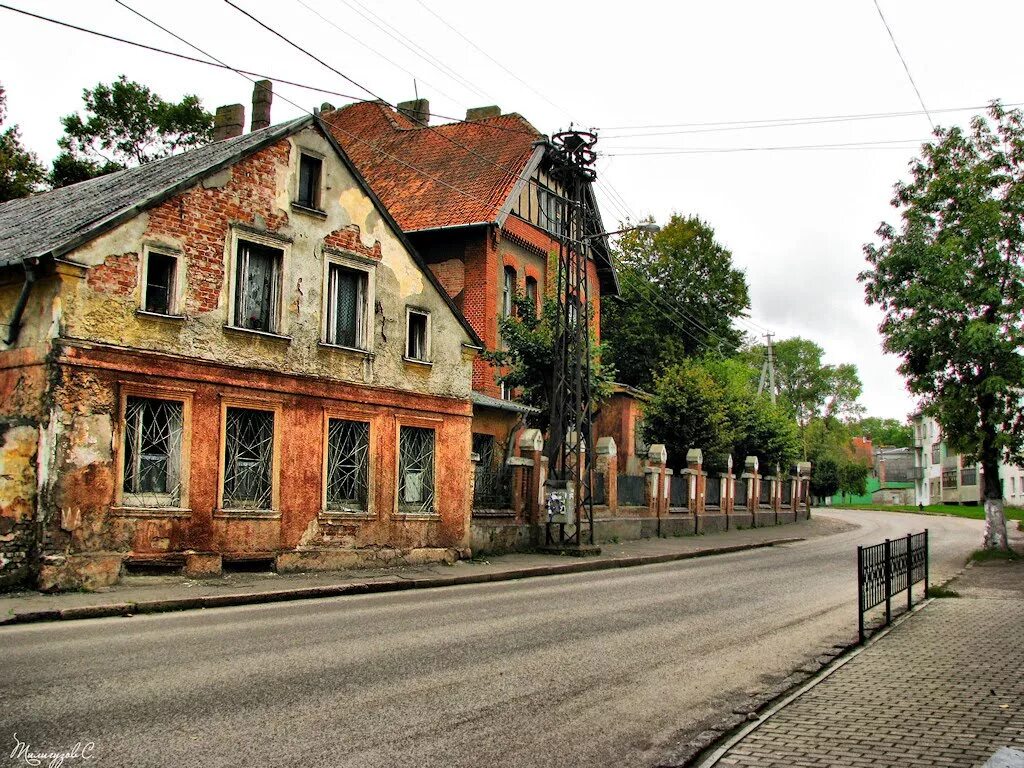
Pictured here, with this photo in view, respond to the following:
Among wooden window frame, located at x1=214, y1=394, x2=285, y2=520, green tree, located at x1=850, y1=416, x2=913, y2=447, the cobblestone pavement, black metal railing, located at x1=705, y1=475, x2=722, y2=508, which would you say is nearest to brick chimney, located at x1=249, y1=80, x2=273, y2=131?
wooden window frame, located at x1=214, y1=394, x2=285, y2=520

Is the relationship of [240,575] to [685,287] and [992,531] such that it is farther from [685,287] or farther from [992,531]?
[685,287]

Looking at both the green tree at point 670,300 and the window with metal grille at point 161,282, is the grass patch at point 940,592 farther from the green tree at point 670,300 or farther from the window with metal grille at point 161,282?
the green tree at point 670,300

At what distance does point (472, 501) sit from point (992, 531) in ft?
48.3

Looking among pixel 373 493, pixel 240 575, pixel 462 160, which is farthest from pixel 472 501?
pixel 462 160

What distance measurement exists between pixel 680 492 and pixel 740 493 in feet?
25.1

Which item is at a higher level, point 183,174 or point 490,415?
point 183,174

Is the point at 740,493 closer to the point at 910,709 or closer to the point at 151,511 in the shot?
the point at 151,511

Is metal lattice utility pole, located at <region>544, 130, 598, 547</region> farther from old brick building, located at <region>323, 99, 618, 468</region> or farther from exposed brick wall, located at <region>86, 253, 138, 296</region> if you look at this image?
exposed brick wall, located at <region>86, 253, 138, 296</region>

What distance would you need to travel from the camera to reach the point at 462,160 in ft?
119

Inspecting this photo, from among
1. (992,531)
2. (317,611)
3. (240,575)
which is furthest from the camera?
(992,531)

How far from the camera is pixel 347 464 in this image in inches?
763

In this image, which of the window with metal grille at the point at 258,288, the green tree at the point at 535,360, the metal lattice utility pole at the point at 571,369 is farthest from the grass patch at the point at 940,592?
the window with metal grille at the point at 258,288

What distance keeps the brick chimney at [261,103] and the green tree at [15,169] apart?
27.3 ft

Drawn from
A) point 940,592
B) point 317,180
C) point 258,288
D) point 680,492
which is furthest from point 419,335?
point 680,492
